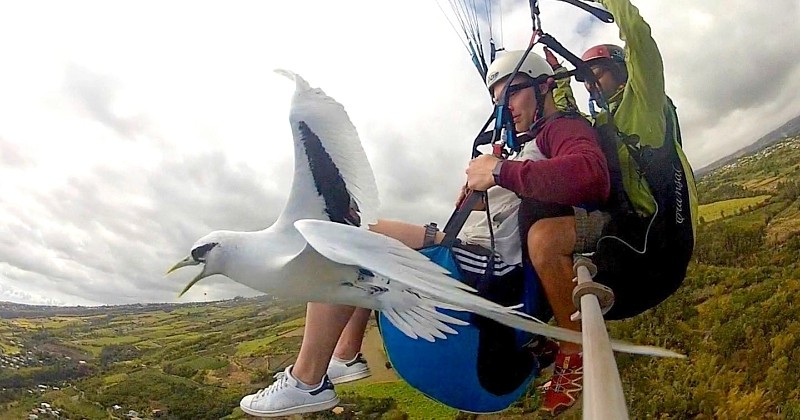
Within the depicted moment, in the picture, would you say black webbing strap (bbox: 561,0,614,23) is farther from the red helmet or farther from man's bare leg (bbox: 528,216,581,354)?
man's bare leg (bbox: 528,216,581,354)

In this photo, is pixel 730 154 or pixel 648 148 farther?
pixel 730 154

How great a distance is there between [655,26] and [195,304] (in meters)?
1.69

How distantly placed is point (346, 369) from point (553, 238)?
0.49m

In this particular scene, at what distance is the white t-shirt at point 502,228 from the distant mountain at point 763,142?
836mm

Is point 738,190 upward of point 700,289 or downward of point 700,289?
upward

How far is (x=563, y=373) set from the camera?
1.13 m

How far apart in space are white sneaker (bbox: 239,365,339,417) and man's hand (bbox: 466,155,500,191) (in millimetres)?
470

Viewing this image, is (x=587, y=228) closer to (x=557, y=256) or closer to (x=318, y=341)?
(x=557, y=256)

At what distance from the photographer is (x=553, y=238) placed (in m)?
1.08

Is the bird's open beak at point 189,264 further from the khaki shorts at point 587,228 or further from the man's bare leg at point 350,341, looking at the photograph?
the khaki shorts at point 587,228

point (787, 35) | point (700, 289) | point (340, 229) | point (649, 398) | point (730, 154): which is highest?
point (787, 35)

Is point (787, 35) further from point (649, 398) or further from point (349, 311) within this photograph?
point (349, 311)

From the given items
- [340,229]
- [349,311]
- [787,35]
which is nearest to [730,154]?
[787,35]

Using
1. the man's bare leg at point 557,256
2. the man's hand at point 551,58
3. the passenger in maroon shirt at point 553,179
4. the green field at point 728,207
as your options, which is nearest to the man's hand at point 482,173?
the passenger in maroon shirt at point 553,179
